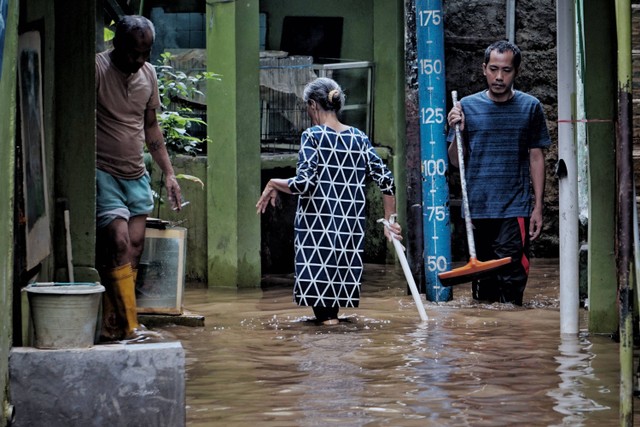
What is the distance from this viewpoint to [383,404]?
5.70 metres

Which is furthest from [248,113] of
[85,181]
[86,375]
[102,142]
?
[86,375]

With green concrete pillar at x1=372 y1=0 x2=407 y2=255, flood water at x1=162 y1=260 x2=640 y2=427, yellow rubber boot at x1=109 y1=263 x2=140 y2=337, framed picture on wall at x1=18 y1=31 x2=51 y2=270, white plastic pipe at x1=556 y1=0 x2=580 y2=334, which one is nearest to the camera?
flood water at x1=162 y1=260 x2=640 y2=427

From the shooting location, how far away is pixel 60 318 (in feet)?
17.3

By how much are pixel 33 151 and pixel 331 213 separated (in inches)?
120

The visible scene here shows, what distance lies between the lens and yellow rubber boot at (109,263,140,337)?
734cm

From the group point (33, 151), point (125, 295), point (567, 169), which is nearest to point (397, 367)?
point (125, 295)

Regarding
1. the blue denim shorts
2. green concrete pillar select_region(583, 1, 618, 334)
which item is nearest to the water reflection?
green concrete pillar select_region(583, 1, 618, 334)

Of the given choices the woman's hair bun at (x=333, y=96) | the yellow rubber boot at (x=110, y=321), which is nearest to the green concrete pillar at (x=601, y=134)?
the woman's hair bun at (x=333, y=96)

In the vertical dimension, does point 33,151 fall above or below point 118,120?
below

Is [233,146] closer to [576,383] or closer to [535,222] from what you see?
[535,222]

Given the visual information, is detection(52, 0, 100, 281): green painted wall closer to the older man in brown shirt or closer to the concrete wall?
the older man in brown shirt

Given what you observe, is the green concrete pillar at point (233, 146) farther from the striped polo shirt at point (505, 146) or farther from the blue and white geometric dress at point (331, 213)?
the blue and white geometric dress at point (331, 213)

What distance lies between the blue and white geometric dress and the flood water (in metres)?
0.29

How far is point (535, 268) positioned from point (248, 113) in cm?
341
